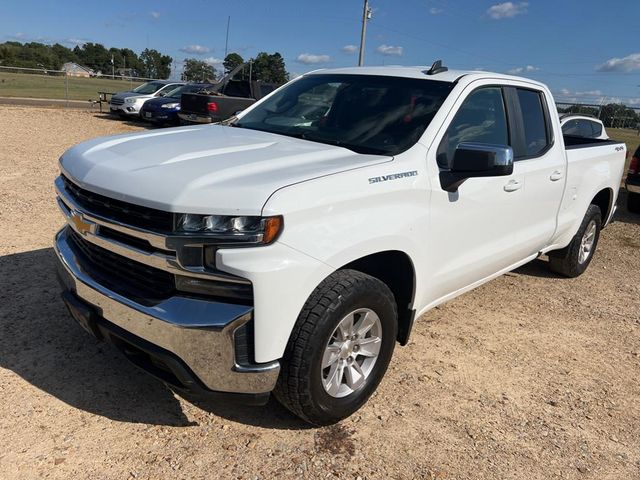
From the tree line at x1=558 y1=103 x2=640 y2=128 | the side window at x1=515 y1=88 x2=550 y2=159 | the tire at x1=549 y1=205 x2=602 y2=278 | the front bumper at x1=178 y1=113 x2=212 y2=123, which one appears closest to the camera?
the side window at x1=515 y1=88 x2=550 y2=159

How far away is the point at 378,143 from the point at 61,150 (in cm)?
980

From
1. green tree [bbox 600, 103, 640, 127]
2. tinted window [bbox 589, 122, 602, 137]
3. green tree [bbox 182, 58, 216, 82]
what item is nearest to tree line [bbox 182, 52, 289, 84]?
green tree [bbox 182, 58, 216, 82]

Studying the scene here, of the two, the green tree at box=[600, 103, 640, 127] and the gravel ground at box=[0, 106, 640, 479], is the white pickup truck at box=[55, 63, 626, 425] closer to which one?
the gravel ground at box=[0, 106, 640, 479]

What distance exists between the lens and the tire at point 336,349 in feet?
8.30

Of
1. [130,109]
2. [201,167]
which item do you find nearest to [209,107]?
[130,109]

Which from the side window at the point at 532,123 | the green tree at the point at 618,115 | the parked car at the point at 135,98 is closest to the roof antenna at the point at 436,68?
the side window at the point at 532,123

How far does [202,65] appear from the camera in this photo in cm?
6881

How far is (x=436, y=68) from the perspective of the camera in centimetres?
380

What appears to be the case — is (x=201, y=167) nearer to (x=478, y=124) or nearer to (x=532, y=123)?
(x=478, y=124)

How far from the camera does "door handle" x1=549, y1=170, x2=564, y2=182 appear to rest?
4324 mm

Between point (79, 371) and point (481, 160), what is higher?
point (481, 160)

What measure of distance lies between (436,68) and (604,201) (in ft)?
10.4

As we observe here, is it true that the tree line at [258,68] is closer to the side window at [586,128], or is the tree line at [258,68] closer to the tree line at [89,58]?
the tree line at [89,58]

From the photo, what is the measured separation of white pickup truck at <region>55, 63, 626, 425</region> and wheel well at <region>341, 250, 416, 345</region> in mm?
11
